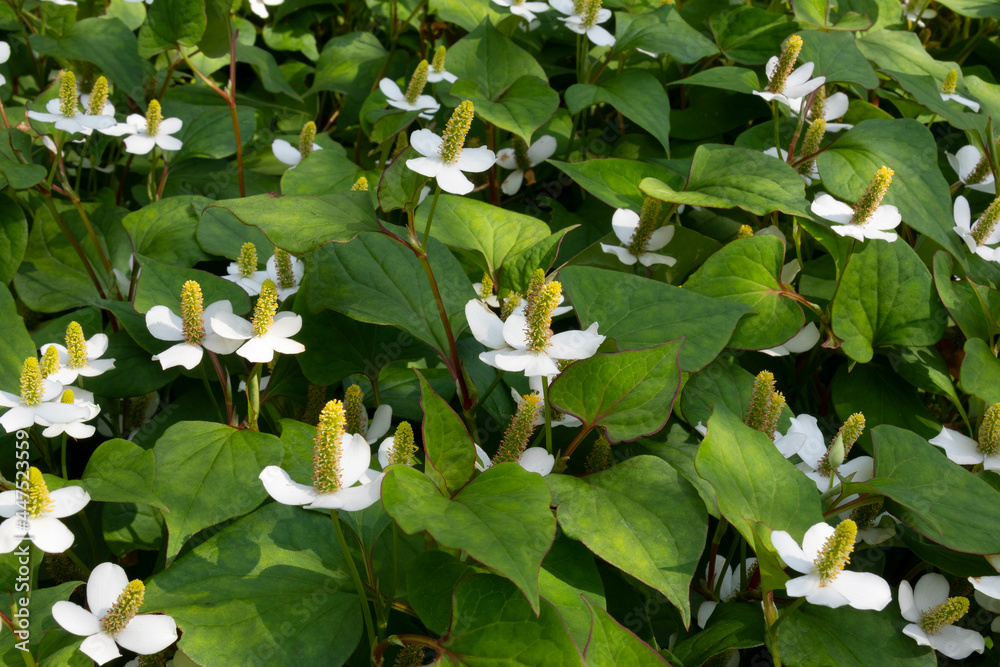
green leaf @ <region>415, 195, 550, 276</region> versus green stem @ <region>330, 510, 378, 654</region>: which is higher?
green leaf @ <region>415, 195, 550, 276</region>

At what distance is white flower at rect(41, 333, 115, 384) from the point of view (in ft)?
3.02

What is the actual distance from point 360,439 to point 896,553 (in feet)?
2.58

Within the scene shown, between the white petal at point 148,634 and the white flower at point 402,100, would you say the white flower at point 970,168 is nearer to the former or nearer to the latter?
the white flower at point 402,100

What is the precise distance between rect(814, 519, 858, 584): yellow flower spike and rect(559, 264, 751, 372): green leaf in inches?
8.8

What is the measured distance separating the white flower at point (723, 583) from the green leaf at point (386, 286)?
0.43 metres

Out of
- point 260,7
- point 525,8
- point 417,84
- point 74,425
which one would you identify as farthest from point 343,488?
point 260,7

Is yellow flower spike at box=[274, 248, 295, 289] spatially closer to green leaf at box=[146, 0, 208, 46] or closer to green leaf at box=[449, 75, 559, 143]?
green leaf at box=[449, 75, 559, 143]

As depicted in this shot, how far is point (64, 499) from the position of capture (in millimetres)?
766

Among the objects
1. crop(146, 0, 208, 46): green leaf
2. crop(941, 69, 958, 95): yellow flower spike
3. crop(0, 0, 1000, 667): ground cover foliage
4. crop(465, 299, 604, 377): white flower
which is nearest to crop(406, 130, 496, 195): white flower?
crop(0, 0, 1000, 667): ground cover foliage

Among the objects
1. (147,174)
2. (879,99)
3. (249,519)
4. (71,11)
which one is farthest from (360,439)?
(879,99)

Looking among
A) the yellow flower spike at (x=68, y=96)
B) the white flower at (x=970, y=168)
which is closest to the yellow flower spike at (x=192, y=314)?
the yellow flower spike at (x=68, y=96)

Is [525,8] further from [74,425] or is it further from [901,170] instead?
[74,425]

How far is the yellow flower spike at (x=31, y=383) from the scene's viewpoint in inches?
32.4

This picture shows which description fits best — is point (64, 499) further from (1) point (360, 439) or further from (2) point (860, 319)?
(2) point (860, 319)
